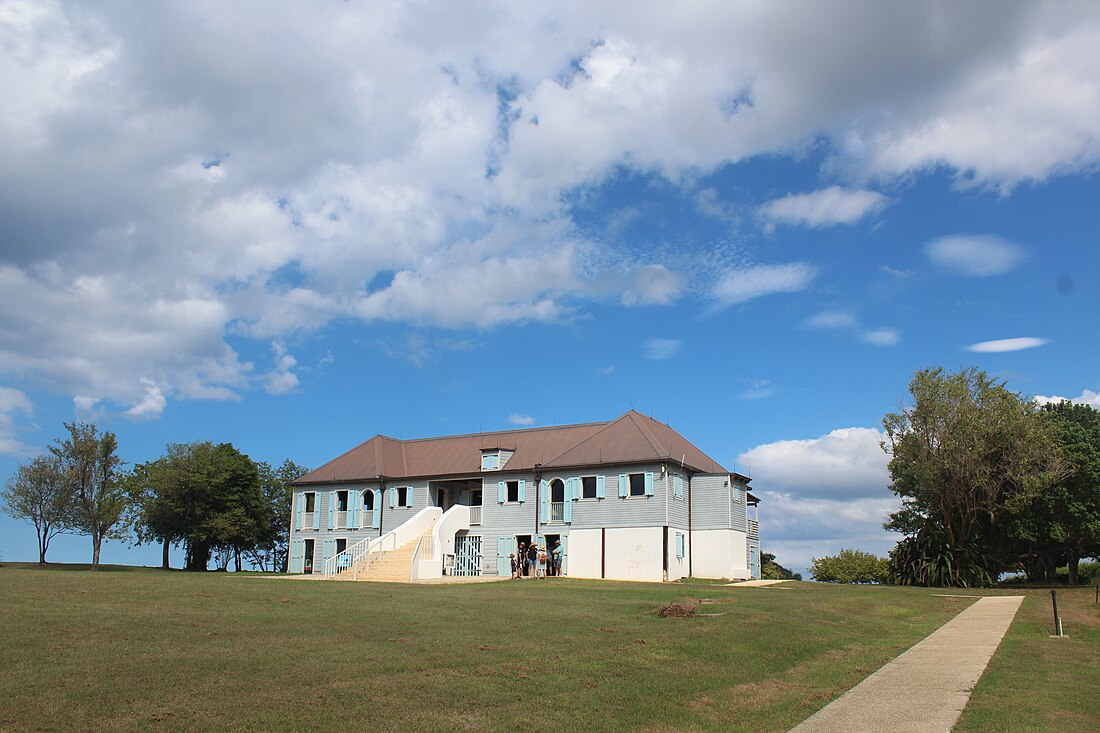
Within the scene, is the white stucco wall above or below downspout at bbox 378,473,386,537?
below

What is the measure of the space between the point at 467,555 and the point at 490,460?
510cm

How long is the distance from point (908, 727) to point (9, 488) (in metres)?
53.1

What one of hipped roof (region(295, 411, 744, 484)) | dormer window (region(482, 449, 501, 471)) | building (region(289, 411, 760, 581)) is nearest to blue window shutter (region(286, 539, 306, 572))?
building (region(289, 411, 760, 581))

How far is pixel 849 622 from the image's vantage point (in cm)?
1862

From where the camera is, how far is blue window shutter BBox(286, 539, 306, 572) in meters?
44.4

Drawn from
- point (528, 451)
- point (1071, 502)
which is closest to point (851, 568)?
point (1071, 502)

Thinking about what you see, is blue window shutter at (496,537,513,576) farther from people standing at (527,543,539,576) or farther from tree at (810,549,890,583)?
tree at (810,549,890,583)

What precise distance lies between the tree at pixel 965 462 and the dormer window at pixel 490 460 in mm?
18325

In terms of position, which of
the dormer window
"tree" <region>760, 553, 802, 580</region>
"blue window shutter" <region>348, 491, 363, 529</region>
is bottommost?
"tree" <region>760, 553, 802, 580</region>

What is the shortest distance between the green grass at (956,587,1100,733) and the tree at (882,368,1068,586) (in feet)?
53.0

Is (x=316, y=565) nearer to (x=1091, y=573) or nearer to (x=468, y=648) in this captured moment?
(x=468, y=648)

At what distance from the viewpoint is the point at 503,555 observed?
128 ft

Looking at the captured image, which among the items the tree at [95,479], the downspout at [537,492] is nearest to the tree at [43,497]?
the tree at [95,479]

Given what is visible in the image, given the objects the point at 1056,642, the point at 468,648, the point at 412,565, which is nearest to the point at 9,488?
the point at 412,565
